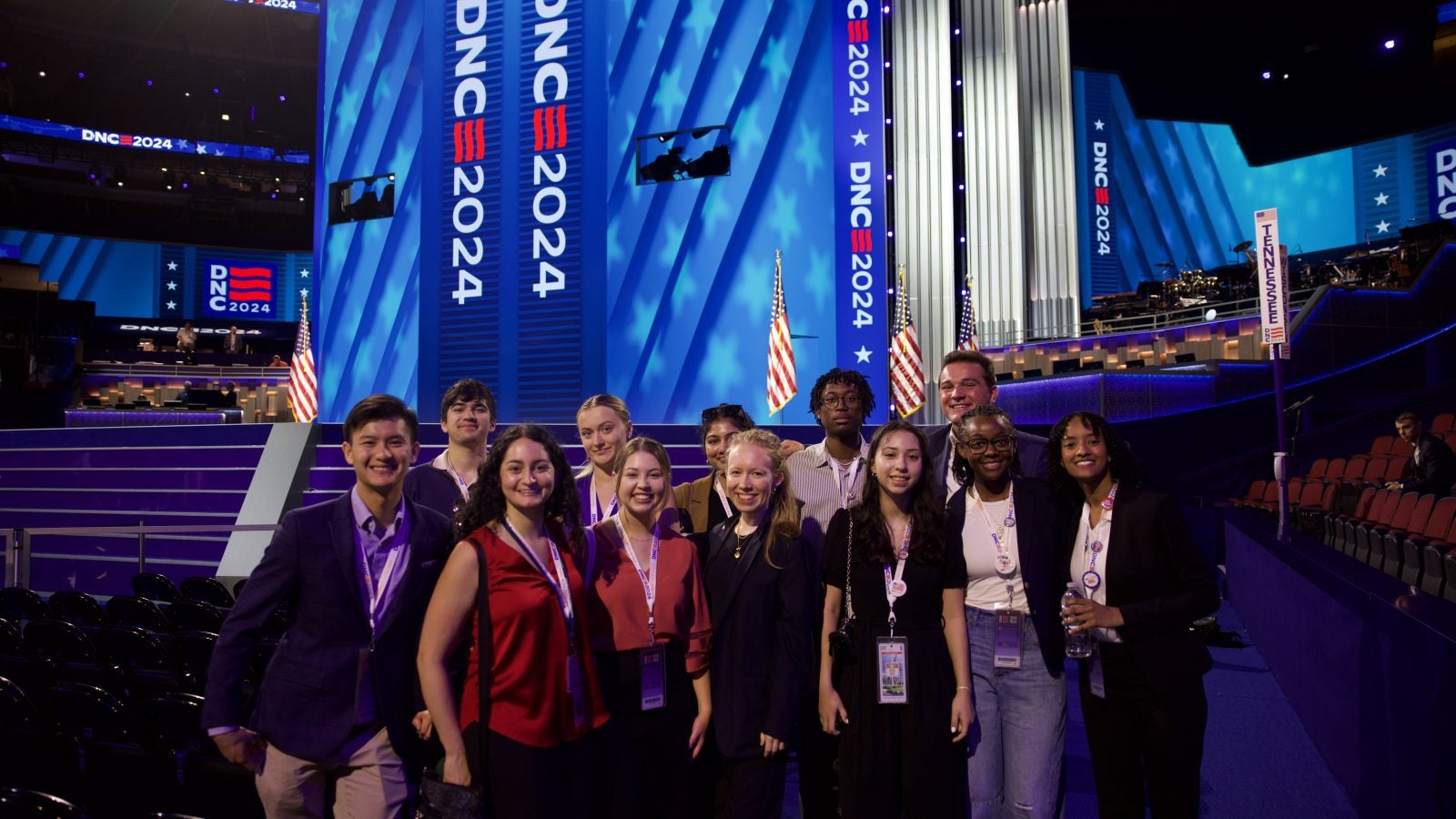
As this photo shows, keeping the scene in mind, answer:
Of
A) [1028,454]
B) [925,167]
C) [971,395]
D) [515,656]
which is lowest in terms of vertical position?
[515,656]

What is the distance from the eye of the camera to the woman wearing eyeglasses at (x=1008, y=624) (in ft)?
9.10

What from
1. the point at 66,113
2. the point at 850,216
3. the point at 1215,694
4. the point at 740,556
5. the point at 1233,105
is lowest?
the point at 1215,694

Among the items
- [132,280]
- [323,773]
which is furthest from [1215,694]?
[132,280]

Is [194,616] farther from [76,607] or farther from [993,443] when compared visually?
[993,443]

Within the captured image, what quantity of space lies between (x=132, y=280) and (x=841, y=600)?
99.2ft

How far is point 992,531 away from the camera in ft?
9.70

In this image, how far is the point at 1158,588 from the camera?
2.79m

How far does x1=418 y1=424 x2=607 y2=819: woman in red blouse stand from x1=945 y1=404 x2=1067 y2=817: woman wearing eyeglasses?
1103 millimetres

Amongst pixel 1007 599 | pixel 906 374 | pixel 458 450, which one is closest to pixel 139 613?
pixel 458 450

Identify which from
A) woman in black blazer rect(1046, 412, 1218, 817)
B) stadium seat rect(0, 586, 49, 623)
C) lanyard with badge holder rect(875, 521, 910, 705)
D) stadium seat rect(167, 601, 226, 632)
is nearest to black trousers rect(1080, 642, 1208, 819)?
woman in black blazer rect(1046, 412, 1218, 817)

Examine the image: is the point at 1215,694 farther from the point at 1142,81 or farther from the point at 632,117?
the point at 1142,81

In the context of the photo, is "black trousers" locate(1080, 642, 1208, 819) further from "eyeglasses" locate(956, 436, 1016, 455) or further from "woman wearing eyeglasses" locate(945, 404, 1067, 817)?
"eyeglasses" locate(956, 436, 1016, 455)

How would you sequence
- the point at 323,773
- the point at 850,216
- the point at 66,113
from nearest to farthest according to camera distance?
1. the point at 323,773
2. the point at 850,216
3. the point at 66,113

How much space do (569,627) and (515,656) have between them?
6.2 inches
